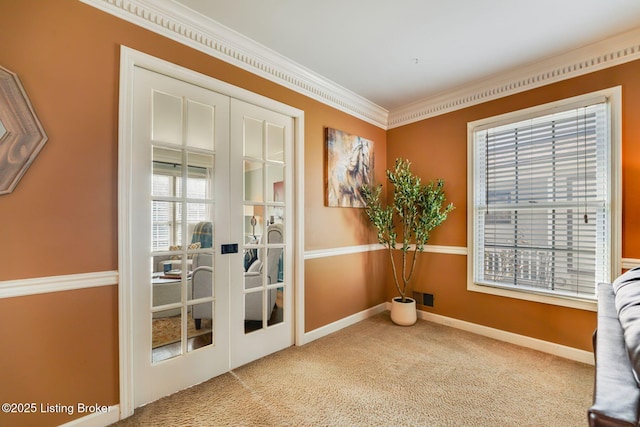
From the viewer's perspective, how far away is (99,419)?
5.49 feet

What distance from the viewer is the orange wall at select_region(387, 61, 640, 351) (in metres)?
2.24

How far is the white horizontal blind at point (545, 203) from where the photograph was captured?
94.4 inches

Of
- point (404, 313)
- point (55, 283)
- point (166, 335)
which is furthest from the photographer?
point (404, 313)

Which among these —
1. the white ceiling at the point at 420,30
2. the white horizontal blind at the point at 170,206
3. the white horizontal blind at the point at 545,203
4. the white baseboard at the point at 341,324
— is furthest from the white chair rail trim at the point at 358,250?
the white ceiling at the point at 420,30

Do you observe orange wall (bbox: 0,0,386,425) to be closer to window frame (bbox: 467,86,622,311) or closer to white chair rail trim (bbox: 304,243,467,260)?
white chair rail trim (bbox: 304,243,467,260)

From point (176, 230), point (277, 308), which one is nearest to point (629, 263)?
point (277, 308)

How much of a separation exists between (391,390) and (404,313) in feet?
4.25

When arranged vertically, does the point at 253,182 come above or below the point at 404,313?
above

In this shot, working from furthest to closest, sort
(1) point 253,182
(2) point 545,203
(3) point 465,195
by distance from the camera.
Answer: (3) point 465,195 → (2) point 545,203 → (1) point 253,182

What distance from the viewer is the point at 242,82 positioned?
7.81 ft

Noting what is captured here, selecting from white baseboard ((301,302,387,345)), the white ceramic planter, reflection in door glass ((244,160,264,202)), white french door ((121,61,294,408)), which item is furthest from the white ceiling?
white baseboard ((301,302,387,345))

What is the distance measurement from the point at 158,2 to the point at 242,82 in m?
0.72

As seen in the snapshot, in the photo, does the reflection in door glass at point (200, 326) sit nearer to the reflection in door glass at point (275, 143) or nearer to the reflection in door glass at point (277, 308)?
the reflection in door glass at point (277, 308)

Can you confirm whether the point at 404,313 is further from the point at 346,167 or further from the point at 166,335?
the point at 166,335
